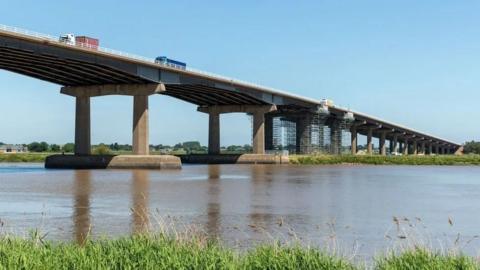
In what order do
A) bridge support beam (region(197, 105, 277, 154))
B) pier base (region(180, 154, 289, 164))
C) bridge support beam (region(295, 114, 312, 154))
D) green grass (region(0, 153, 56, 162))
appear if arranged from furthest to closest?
bridge support beam (region(295, 114, 312, 154)) → green grass (region(0, 153, 56, 162)) → bridge support beam (region(197, 105, 277, 154)) → pier base (region(180, 154, 289, 164))

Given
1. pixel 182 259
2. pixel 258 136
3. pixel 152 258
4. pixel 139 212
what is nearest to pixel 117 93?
pixel 258 136

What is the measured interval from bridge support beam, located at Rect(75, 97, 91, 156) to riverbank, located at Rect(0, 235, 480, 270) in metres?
78.8

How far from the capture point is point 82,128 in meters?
89.3

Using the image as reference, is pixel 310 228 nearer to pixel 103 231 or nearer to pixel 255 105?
pixel 103 231

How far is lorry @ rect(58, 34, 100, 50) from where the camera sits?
7188 centimetres

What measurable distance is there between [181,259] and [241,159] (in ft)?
358

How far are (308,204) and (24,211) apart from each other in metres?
14.0

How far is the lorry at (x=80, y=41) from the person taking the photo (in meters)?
71.9

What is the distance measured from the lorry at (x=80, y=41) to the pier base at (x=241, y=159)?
159 ft

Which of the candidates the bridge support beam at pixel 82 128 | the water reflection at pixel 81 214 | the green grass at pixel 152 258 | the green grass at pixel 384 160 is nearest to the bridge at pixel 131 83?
the bridge support beam at pixel 82 128

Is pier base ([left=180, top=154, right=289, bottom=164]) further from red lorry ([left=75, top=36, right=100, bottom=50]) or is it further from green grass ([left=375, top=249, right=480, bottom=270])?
green grass ([left=375, top=249, right=480, bottom=270])

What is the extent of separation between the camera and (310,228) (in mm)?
A: 22109

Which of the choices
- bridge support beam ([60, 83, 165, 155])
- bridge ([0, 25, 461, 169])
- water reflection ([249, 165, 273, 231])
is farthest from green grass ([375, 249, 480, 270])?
bridge support beam ([60, 83, 165, 155])

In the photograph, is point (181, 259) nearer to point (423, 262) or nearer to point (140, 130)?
point (423, 262)
